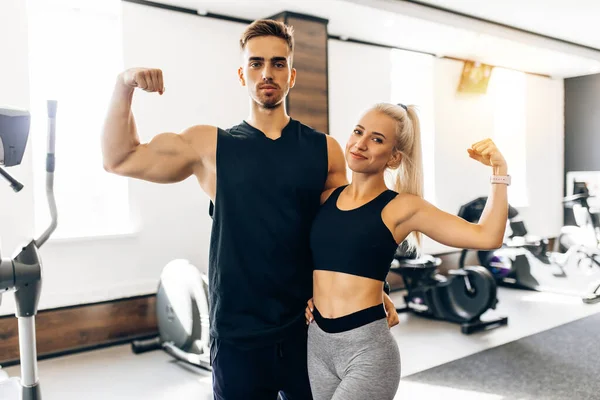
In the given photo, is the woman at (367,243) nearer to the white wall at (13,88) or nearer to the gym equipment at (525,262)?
the white wall at (13,88)

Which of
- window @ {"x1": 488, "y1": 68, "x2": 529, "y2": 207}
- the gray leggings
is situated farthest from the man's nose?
window @ {"x1": 488, "y1": 68, "x2": 529, "y2": 207}

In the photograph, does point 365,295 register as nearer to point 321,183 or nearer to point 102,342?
point 321,183

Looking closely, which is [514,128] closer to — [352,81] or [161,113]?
[352,81]

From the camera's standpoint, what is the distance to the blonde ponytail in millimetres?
1657

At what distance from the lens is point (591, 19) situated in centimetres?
589

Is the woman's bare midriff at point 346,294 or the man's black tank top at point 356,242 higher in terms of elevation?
the man's black tank top at point 356,242

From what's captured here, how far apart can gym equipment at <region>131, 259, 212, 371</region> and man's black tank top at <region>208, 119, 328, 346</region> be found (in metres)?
2.19

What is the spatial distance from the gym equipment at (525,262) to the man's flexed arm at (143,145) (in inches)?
204

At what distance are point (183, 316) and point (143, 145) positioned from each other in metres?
2.56

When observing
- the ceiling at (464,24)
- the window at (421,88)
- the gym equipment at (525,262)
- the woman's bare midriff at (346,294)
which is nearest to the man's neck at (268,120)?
the woman's bare midriff at (346,294)

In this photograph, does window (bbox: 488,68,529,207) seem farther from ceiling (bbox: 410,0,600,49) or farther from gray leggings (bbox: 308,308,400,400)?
gray leggings (bbox: 308,308,400,400)

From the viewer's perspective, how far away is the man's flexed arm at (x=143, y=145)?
1420 mm

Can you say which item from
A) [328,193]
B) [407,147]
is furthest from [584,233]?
[328,193]

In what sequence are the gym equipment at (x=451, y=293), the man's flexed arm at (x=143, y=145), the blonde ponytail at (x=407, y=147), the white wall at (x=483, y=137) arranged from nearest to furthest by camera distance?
the man's flexed arm at (x=143, y=145) < the blonde ponytail at (x=407, y=147) < the gym equipment at (x=451, y=293) < the white wall at (x=483, y=137)
